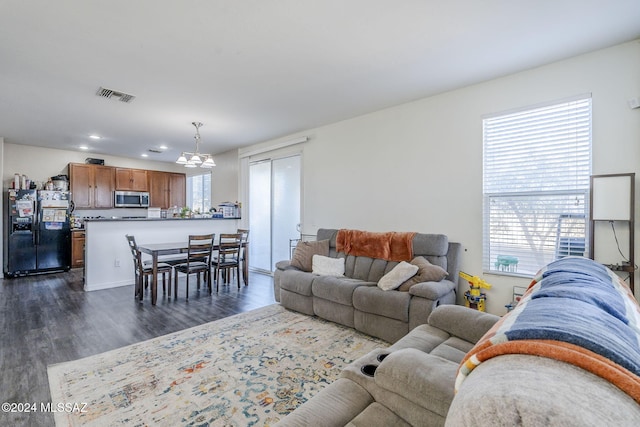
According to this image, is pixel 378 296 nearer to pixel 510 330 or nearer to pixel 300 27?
pixel 510 330

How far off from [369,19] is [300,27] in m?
0.53

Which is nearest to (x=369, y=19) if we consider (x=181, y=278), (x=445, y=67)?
(x=445, y=67)

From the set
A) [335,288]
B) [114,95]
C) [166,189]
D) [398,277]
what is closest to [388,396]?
[398,277]

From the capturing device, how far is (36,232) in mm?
5836

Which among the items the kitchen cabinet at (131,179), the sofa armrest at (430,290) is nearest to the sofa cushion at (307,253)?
the sofa armrest at (430,290)

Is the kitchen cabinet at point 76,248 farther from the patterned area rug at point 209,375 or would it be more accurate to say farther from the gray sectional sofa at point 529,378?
the gray sectional sofa at point 529,378

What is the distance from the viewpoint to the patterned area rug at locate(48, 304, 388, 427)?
73.1 inches

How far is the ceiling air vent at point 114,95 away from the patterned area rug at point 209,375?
2804 mm

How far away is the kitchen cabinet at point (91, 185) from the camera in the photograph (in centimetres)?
668

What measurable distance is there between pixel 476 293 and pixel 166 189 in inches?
304

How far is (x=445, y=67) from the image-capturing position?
2.94 metres


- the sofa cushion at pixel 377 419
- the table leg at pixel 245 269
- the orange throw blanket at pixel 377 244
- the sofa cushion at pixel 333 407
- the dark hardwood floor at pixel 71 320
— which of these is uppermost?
the orange throw blanket at pixel 377 244

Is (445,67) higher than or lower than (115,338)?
higher

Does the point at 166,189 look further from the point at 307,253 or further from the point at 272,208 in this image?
the point at 307,253
